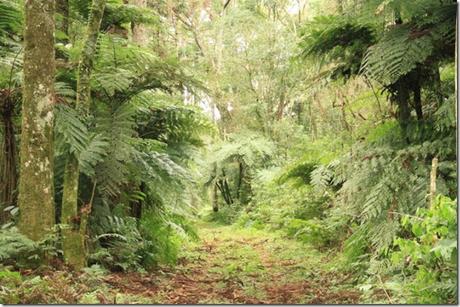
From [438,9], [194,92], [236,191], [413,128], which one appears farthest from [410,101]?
[236,191]

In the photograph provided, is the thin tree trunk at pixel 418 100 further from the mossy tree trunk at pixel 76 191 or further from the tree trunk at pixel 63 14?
the tree trunk at pixel 63 14

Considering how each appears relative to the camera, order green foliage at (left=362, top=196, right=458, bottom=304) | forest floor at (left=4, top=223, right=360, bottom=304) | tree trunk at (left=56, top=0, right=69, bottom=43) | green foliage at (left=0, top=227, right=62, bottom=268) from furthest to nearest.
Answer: tree trunk at (left=56, top=0, right=69, bottom=43), green foliage at (left=0, top=227, right=62, bottom=268), forest floor at (left=4, top=223, right=360, bottom=304), green foliage at (left=362, top=196, right=458, bottom=304)

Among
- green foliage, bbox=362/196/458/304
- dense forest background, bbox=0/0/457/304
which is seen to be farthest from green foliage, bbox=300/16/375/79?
green foliage, bbox=362/196/458/304

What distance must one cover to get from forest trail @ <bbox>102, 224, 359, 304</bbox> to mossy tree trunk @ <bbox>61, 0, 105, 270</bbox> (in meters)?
0.35

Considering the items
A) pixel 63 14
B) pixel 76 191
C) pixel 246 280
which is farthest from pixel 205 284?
pixel 63 14

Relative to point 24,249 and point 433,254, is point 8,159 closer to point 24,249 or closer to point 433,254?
point 24,249

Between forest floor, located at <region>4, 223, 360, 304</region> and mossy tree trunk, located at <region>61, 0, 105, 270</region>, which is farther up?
mossy tree trunk, located at <region>61, 0, 105, 270</region>

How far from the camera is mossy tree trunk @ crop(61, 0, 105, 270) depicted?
3855 millimetres

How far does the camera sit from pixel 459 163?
3209 millimetres

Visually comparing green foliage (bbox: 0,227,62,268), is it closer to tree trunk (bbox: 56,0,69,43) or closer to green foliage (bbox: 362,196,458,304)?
green foliage (bbox: 362,196,458,304)

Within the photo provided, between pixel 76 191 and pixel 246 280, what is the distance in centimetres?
188

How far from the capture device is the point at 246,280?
483cm

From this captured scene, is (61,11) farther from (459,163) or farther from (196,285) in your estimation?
(459,163)

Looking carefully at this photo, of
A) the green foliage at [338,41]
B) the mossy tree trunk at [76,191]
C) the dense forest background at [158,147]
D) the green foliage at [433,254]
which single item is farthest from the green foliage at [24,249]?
the green foliage at [338,41]
